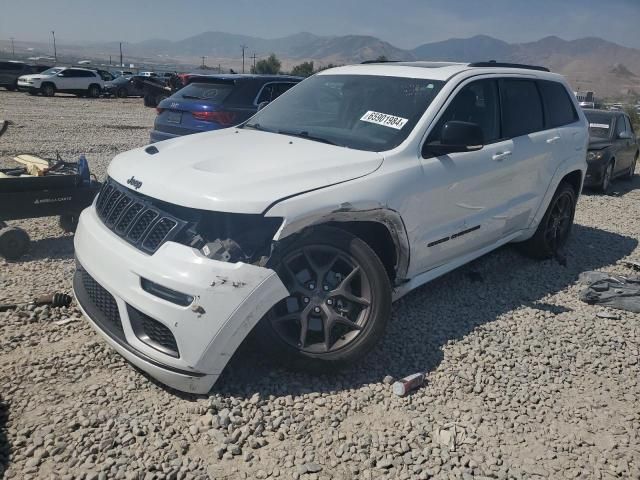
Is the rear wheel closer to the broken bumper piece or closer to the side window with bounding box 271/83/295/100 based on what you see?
the side window with bounding box 271/83/295/100

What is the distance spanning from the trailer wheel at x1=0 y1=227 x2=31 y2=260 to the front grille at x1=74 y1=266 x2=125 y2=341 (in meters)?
1.97

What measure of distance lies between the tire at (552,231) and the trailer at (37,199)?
4.66m

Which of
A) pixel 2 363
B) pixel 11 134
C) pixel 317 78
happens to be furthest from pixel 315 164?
pixel 11 134

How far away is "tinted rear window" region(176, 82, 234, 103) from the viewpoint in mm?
8266

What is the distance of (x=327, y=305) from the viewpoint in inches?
132

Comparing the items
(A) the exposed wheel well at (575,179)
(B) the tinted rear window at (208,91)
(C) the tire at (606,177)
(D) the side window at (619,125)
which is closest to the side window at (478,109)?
(A) the exposed wheel well at (575,179)

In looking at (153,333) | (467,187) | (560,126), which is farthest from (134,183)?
(560,126)

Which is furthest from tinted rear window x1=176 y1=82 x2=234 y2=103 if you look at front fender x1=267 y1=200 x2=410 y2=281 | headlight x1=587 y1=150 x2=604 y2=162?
headlight x1=587 y1=150 x2=604 y2=162

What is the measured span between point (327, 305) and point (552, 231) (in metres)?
3.63

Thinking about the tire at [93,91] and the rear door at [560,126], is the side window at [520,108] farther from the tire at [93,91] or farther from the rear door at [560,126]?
the tire at [93,91]

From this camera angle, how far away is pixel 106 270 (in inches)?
126

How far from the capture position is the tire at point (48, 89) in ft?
94.6

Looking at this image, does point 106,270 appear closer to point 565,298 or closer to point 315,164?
point 315,164

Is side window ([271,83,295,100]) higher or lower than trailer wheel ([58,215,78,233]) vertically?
higher
